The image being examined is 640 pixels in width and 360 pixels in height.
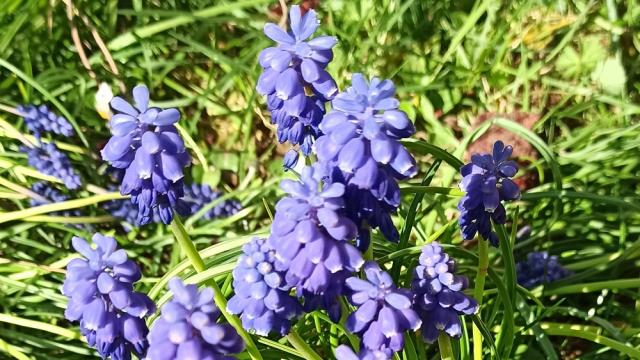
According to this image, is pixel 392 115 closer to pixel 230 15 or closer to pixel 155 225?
pixel 155 225

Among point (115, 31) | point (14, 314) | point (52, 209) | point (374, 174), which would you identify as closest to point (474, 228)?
point (374, 174)

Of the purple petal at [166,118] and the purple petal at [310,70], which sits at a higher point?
the purple petal at [310,70]

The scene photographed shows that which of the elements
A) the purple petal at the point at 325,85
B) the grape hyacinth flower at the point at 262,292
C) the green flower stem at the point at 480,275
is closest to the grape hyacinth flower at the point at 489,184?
the green flower stem at the point at 480,275

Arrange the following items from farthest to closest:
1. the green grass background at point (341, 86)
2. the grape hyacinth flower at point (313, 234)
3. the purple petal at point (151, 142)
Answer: the green grass background at point (341, 86) < the purple petal at point (151, 142) < the grape hyacinth flower at point (313, 234)

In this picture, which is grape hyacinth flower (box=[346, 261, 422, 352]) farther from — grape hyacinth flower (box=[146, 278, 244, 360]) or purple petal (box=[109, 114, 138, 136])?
purple petal (box=[109, 114, 138, 136])

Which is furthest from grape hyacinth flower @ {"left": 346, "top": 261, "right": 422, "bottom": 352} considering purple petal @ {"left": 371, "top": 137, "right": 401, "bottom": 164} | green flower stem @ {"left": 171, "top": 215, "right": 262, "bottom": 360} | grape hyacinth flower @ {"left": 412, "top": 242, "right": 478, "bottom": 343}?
green flower stem @ {"left": 171, "top": 215, "right": 262, "bottom": 360}

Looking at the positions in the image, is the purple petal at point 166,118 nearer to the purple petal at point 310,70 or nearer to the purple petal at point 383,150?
the purple petal at point 310,70
